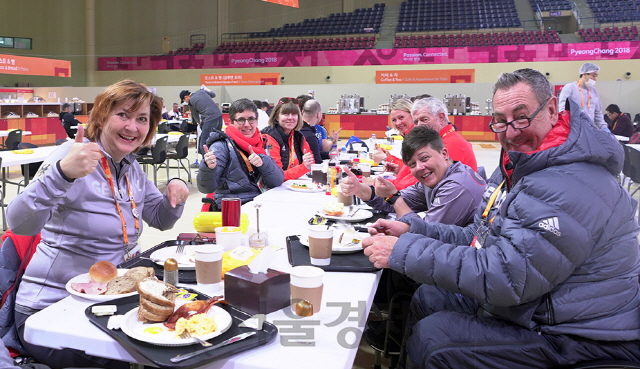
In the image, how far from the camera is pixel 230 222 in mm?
2133

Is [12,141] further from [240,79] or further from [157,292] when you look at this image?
[240,79]

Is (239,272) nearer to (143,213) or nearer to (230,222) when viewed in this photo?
(230,222)

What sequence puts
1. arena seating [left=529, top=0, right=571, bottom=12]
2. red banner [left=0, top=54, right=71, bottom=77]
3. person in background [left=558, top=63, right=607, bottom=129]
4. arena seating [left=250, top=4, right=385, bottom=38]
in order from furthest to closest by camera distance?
arena seating [left=250, top=4, right=385, bottom=38]
arena seating [left=529, top=0, right=571, bottom=12]
red banner [left=0, top=54, right=71, bottom=77]
person in background [left=558, top=63, right=607, bottom=129]

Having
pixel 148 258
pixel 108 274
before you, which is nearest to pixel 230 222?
pixel 148 258

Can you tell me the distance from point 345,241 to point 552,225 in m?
0.86

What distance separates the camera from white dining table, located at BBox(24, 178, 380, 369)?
1150 mm

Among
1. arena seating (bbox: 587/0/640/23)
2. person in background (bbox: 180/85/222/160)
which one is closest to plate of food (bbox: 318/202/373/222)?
person in background (bbox: 180/85/222/160)

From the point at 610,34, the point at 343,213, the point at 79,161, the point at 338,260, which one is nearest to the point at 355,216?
the point at 343,213

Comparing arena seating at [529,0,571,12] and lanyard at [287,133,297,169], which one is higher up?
arena seating at [529,0,571,12]

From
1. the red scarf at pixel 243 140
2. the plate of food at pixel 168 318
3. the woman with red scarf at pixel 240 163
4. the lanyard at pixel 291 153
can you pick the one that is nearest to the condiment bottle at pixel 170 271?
the plate of food at pixel 168 318

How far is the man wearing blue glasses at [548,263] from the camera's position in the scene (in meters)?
1.40

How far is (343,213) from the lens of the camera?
2.65 metres

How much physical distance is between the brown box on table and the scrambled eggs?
0.13 metres

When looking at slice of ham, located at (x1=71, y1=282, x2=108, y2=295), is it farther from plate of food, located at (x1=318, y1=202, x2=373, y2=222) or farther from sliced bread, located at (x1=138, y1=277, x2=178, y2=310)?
plate of food, located at (x1=318, y1=202, x2=373, y2=222)
